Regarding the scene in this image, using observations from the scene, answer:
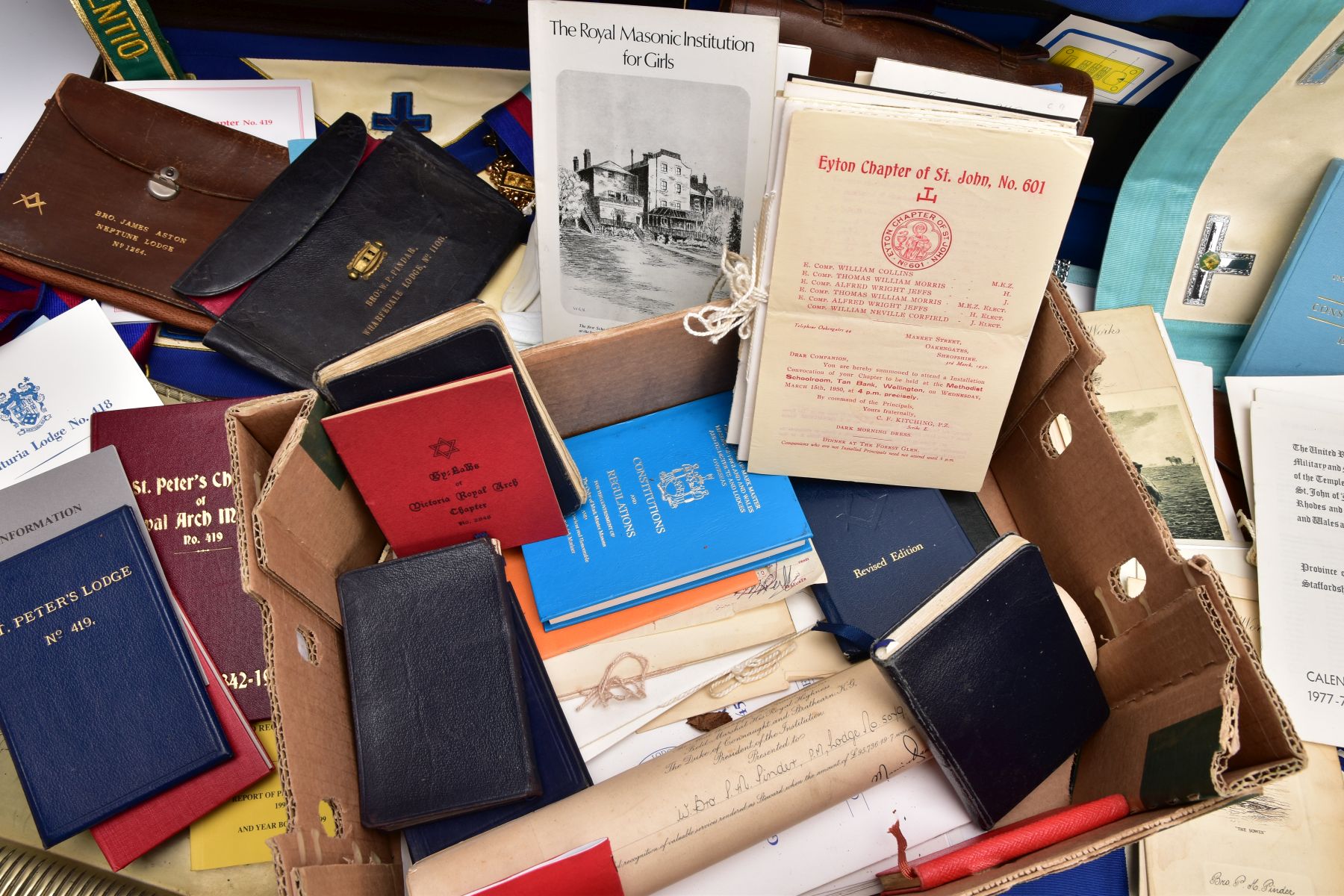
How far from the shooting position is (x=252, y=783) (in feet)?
2.90

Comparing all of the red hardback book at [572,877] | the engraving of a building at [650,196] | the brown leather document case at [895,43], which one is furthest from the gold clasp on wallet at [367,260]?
the red hardback book at [572,877]

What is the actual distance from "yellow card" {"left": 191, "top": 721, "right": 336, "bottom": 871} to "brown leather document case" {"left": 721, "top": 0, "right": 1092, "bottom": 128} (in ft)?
3.04

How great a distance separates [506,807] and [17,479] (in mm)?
721

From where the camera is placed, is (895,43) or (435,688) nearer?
(435,688)

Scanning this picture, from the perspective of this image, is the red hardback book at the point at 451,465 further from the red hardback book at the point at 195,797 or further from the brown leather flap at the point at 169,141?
the brown leather flap at the point at 169,141

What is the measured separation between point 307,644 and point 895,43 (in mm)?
871

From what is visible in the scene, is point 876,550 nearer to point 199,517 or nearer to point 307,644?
point 307,644

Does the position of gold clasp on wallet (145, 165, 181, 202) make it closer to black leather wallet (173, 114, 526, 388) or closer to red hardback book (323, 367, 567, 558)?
black leather wallet (173, 114, 526, 388)

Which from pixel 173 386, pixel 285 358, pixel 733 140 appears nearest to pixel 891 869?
pixel 733 140

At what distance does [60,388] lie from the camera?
1048 mm

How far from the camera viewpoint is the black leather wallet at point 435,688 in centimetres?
78

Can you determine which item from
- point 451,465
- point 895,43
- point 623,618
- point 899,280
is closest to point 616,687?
point 623,618

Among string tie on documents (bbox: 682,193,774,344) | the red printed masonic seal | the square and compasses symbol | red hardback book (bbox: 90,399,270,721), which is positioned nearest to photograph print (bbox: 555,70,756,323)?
string tie on documents (bbox: 682,193,774,344)

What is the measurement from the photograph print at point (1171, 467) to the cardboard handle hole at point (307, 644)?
0.91m
